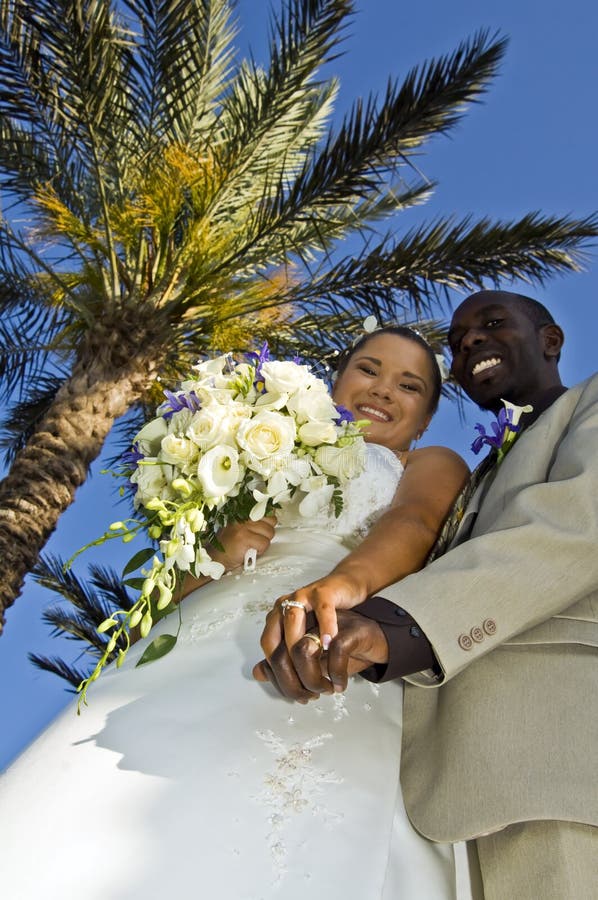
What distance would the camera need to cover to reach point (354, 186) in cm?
757

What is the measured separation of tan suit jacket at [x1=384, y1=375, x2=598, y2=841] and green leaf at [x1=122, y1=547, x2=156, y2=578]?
86cm

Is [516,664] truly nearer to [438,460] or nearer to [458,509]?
[458,509]

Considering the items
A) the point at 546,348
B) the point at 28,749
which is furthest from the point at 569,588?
the point at 546,348

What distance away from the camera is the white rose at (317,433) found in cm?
282

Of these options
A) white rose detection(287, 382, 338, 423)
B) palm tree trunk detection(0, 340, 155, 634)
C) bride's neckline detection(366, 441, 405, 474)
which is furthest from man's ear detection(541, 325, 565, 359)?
palm tree trunk detection(0, 340, 155, 634)

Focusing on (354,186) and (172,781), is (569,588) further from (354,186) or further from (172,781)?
(354,186)

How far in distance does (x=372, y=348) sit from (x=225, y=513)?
4.35 feet

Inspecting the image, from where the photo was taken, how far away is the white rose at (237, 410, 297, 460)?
2.66 metres

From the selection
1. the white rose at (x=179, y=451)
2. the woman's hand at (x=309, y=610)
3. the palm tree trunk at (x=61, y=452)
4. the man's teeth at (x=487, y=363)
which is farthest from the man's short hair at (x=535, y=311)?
the palm tree trunk at (x=61, y=452)

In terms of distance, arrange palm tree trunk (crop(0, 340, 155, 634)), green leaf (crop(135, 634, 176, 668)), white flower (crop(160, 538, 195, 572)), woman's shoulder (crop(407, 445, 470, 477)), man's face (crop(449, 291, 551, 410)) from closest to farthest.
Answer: green leaf (crop(135, 634, 176, 668)), white flower (crop(160, 538, 195, 572)), woman's shoulder (crop(407, 445, 470, 477)), man's face (crop(449, 291, 551, 410)), palm tree trunk (crop(0, 340, 155, 634))

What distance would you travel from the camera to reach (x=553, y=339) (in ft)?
12.2

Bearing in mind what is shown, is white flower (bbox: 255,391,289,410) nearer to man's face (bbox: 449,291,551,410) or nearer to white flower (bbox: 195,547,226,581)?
white flower (bbox: 195,547,226,581)

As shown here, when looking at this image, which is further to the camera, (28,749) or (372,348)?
(372,348)

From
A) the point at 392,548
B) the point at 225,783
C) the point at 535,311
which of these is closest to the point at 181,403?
the point at 392,548
